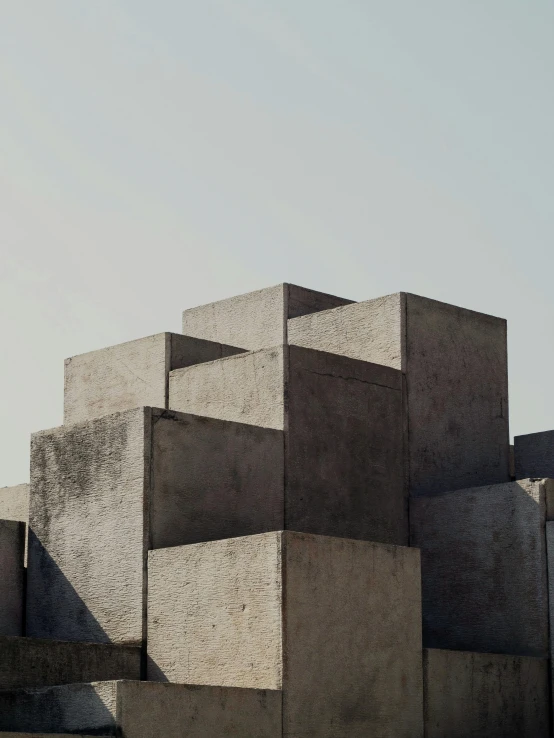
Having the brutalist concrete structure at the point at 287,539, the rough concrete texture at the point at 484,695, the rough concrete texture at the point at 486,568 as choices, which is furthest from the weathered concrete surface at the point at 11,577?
the rough concrete texture at the point at 486,568

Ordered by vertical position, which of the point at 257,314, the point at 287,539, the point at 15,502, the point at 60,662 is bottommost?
the point at 60,662

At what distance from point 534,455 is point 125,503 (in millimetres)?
6745

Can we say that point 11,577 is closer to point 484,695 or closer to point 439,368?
point 484,695

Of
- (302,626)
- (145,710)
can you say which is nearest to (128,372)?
(302,626)

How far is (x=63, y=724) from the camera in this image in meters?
10.7

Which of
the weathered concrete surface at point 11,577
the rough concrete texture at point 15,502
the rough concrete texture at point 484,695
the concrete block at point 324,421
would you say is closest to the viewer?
the rough concrete texture at point 484,695

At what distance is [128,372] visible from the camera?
16.2 m

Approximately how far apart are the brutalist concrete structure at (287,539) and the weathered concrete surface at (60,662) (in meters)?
0.02

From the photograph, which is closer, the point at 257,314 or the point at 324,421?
the point at 324,421

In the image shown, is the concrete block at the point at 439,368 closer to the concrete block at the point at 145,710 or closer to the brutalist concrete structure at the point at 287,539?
the brutalist concrete structure at the point at 287,539

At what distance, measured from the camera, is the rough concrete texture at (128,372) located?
15844 mm

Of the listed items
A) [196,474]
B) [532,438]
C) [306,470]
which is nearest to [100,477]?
[196,474]

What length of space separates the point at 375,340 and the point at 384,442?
1323mm

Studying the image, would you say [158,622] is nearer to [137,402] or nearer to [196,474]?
[196,474]
